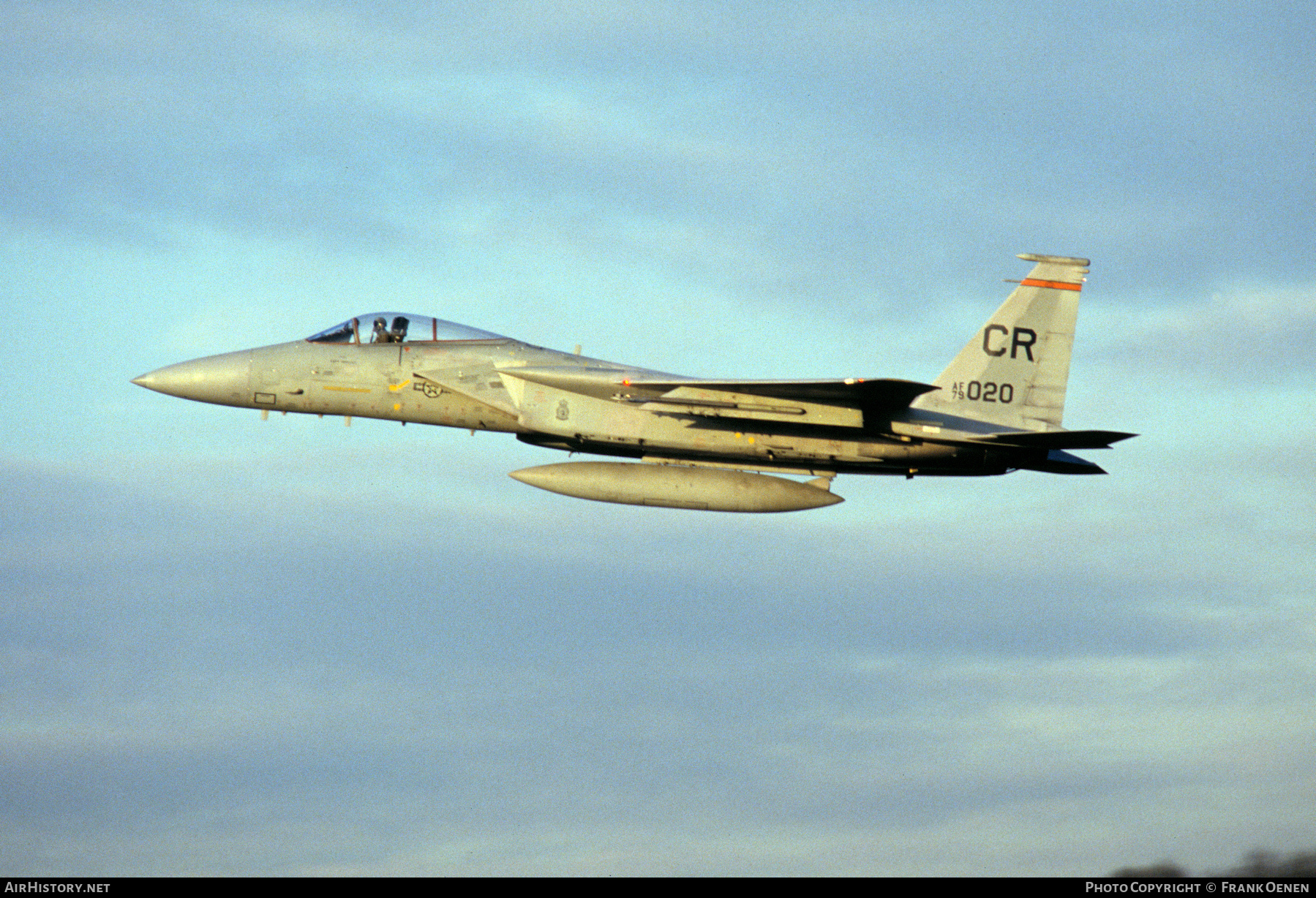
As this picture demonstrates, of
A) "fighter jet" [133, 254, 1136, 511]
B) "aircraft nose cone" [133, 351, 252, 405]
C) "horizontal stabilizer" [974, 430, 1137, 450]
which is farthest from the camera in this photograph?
"aircraft nose cone" [133, 351, 252, 405]

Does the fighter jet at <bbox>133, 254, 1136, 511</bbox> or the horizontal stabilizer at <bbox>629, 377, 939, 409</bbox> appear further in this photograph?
the fighter jet at <bbox>133, 254, 1136, 511</bbox>

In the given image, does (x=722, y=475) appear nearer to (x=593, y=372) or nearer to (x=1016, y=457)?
(x=593, y=372)

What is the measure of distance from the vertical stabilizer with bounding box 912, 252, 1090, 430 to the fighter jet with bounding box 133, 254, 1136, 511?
27 millimetres

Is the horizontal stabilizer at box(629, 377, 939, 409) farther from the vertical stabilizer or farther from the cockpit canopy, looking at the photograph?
the cockpit canopy

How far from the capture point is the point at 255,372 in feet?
77.7

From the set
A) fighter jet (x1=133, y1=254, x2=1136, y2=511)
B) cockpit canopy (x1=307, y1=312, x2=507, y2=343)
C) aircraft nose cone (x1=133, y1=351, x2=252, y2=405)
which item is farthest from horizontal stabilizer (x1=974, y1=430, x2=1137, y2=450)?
aircraft nose cone (x1=133, y1=351, x2=252, y2=405)

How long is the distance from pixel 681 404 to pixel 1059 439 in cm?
637

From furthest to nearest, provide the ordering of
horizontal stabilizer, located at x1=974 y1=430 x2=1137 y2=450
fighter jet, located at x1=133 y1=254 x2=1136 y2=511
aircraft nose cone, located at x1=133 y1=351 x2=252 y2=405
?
aircraft nose cone, located at x1=133 y1=351 x2=252 y2=405 → fighter jet, located at x1=133 y1=254 x2=1136 y2=511 → horizontal stabilizer, located at x1=974 y1=430 x2=1137 y2=450

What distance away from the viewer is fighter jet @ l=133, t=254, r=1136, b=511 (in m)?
22.6

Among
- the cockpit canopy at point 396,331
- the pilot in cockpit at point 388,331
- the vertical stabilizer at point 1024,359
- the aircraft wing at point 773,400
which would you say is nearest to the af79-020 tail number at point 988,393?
the vertical stabilizer at point 1024,359

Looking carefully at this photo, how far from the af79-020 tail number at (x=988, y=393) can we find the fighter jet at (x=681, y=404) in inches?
1.1

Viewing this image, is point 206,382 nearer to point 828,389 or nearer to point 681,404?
point 681,404
